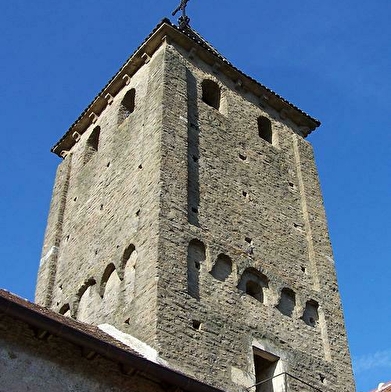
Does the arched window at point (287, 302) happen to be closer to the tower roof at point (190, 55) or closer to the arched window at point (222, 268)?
the arched window at point (222, 268)

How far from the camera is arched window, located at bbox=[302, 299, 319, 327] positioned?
43.9 ft

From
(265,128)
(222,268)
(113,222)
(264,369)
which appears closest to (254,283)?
Result: (222,268)

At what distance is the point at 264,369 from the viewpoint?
483 inches

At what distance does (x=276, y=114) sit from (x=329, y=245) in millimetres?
3809

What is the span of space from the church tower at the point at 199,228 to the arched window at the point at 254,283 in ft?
0.08

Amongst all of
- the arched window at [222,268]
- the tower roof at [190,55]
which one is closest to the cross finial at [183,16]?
the tower roof at [190,55]

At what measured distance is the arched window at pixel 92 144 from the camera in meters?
17.1

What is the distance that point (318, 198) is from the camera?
16109 millimetres

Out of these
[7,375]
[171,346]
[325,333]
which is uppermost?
[325,333]

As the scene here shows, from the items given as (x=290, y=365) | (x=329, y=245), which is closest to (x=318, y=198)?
(x=329, y=245)

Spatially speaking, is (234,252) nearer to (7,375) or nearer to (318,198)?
(318,198)

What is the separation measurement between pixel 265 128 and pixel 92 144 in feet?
13.1

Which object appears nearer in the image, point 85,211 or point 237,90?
point 85,211

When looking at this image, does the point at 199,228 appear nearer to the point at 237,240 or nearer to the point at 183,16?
the point at 237,240
